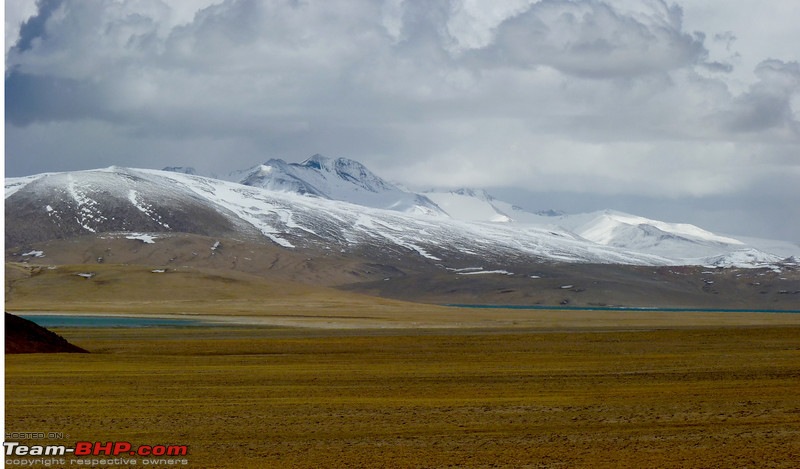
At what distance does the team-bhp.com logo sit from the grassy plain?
0.57 m

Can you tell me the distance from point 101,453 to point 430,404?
10.6 metres

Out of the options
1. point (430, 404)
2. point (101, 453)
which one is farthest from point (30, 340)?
point (101, 453)

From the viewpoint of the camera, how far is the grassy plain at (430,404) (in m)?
23.0

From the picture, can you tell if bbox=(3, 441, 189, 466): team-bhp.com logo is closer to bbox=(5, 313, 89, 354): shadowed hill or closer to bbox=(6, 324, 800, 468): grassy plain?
bbox=(6, 324, 800, 468): grassy plain

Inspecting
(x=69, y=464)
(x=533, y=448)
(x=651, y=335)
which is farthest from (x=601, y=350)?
(x=69, y=464)

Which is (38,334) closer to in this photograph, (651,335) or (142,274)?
(651,335)

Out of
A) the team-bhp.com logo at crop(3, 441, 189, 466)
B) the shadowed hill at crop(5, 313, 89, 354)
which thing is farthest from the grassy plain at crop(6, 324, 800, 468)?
the shadowed hill at crop(5, 313, 89, 354)

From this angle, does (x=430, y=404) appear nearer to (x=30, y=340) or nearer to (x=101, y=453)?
(x=101, y=453)

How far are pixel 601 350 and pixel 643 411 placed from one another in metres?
24.5

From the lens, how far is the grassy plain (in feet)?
75.3

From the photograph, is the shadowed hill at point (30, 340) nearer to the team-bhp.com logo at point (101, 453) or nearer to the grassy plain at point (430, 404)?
the grassy plain at point (430, 404)

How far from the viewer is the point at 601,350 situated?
175ft

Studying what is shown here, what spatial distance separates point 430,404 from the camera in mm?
30891

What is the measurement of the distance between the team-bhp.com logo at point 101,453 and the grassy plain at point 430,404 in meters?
0.57
